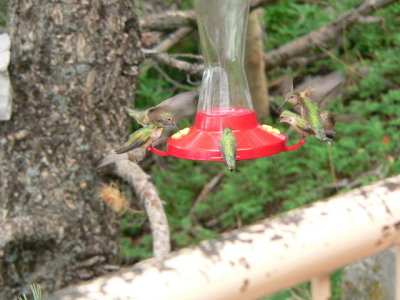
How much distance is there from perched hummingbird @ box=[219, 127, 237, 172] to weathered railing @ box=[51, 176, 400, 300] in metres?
0.90

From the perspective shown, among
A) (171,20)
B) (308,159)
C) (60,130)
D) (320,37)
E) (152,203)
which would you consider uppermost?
(171,20)

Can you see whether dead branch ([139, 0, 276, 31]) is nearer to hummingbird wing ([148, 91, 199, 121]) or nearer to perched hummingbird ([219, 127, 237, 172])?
hummingbird wing ([148, 91, 199, 121])

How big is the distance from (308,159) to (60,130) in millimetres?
2405

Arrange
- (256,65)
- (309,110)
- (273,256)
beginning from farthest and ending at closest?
(256,65), (309,110), (273,256)

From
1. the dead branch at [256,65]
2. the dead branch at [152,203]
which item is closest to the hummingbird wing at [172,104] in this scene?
the dead branch at [152,203]

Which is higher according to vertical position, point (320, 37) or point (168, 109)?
point (320, 37)

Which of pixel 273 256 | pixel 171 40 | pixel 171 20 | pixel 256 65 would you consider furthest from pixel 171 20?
pixel 273 256

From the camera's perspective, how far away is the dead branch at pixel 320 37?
5.24 meters

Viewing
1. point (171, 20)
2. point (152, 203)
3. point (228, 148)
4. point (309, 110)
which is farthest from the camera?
point (171, 20)

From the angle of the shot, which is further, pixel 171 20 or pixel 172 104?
pixel 171 20

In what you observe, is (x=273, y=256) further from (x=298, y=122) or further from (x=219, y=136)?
(x=298, y=122)

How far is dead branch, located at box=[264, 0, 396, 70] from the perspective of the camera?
524 cm

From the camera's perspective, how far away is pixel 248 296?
94 cm

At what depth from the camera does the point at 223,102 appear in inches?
99.7
